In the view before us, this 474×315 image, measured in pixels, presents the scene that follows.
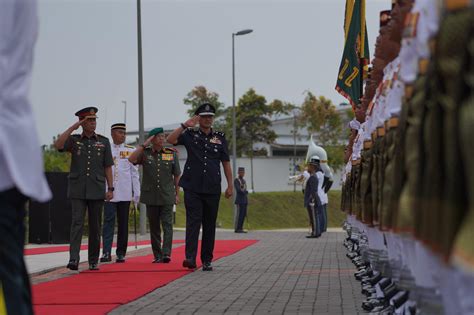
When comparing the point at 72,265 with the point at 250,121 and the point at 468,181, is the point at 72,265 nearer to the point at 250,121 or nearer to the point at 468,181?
the point at 468,181

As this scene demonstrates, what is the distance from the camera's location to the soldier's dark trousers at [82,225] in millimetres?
12562

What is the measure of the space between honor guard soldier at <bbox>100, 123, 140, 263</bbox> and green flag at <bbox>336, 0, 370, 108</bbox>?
13.5ft

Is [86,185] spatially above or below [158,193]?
above

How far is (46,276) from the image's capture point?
1238cm

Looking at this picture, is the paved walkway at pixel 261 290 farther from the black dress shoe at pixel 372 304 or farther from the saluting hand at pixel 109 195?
the saluting hand at pixel 109 195

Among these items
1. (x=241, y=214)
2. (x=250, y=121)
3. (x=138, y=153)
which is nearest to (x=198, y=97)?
(x=250, y=121)

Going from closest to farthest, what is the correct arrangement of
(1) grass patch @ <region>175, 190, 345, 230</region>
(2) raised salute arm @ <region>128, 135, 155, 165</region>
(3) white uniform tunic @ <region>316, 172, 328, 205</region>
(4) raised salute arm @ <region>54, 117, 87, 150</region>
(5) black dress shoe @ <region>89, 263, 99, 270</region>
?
(4) raised salute arm @ <region>54, 117, 87, 150</region> → (5) black dress shoe @ <region>89, 263, 99, 270</region> → (2) raised salute arm @ <region>128, 135, 155, 165</region> → (3) white uniform tunic @ <region>316, 172, 328, 205</region> → (1) grass patch @ <region>175, 190, 345, 230</region>

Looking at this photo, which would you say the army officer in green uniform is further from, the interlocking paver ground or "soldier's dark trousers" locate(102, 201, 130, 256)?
the interlocking paver ground

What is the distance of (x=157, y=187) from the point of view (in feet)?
47.4

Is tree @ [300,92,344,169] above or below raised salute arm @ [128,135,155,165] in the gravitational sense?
above

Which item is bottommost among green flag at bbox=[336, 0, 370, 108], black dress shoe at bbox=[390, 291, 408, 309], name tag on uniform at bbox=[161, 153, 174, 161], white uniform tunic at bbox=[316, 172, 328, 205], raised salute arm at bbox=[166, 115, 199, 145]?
black dress shoe at bbox=[390, 291, 408, 309]

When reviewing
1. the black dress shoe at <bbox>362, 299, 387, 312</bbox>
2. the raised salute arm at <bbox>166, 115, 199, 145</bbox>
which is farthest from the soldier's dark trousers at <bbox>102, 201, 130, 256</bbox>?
the black dress shoe at <bbox>362, 299, 387, 312</bbox>

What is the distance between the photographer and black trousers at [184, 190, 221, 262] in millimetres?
12828

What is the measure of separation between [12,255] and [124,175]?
10891 millimetres
